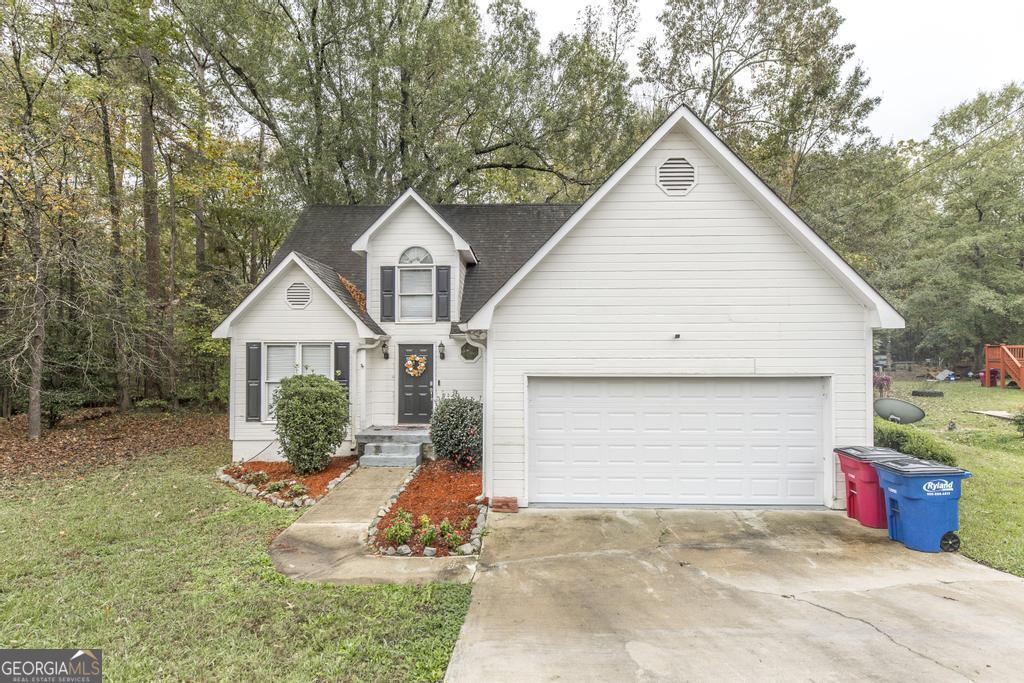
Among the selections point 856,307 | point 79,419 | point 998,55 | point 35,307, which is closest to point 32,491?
point 35,307

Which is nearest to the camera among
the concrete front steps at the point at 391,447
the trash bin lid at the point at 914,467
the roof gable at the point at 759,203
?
the trash bin lid at the point at 914,467

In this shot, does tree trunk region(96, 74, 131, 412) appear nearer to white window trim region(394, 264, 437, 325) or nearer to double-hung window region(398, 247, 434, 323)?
white window trim region(394, 264, 437, 325)

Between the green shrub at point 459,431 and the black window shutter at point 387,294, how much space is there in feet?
9.29

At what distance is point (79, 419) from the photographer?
13438 millimetres

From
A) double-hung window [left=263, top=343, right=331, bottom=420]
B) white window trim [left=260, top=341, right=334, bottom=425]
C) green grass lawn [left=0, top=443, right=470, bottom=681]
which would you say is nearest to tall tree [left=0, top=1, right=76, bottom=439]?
white window trim [left=260, top=341, right=334, bottom=425]

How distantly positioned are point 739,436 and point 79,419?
1798 centimetres

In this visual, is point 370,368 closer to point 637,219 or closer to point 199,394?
point 637,219

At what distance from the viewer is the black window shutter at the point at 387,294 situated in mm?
10641

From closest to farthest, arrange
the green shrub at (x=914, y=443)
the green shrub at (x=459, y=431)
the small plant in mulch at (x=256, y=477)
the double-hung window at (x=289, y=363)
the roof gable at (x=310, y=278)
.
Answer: the green shrub at (x=914, y=443), the small plant in mulch at (x=256, y=477), the green shrub at (x=459, y=431), the roof gable at (x=310, y=278), the double-hung window at (x=289, y=363)

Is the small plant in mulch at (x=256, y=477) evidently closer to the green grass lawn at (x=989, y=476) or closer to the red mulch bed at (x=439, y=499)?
the red mulch bed at (x=439, y=499)

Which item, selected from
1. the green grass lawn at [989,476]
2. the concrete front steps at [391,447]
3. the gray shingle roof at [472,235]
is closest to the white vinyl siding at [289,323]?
the concrete front steps at [391,447]

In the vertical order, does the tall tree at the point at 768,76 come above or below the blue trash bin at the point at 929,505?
above

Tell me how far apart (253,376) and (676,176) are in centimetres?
936

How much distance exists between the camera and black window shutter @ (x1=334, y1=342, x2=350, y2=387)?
Answer: 31.7 ft
